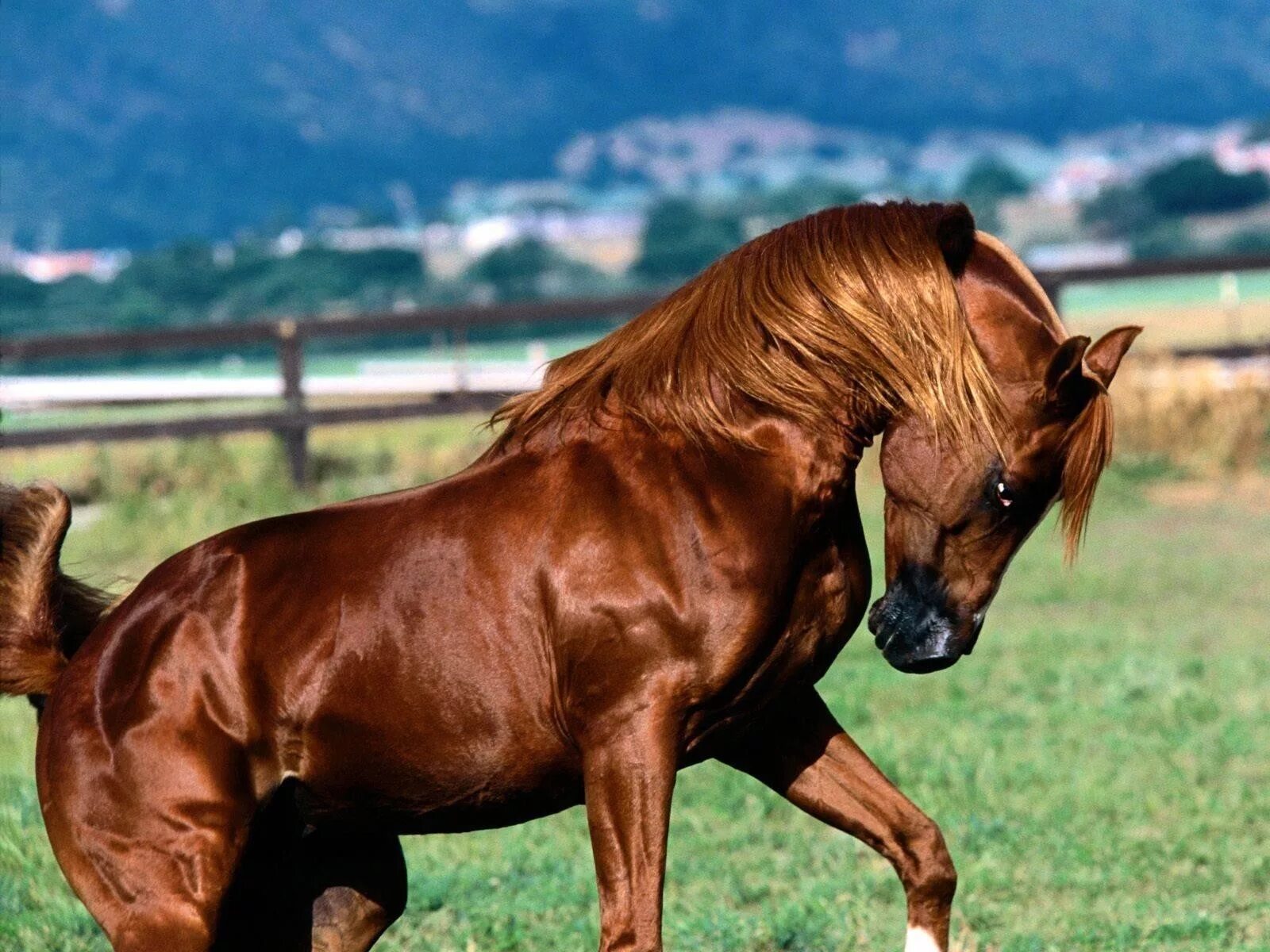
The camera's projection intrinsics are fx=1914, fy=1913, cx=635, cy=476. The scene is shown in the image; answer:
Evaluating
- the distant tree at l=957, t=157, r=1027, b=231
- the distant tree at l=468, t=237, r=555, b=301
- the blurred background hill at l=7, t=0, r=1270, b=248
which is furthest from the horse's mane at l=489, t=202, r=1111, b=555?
the blurred background hill at l=7, t=0, r=1270, b=248

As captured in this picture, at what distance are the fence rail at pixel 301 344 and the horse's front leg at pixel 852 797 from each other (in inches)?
422

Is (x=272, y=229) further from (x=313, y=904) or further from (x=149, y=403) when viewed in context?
(x=313, y=904)

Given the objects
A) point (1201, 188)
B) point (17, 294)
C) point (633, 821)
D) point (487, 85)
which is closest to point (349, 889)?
point (633, 821)

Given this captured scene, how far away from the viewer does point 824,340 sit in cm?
370

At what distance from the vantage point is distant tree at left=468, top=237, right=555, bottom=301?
59438 millimetres

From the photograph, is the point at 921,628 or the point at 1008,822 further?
the point at 1008,822

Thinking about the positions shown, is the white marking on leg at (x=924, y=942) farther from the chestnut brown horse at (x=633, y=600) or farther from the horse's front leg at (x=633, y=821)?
the horse's front leg at (x=633, y=821)

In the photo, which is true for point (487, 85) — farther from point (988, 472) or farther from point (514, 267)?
point (988, 472)

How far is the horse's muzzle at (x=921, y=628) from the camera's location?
3668 mm

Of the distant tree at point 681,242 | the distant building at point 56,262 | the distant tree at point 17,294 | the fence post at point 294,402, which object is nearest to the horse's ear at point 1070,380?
the fence post at point 294,402

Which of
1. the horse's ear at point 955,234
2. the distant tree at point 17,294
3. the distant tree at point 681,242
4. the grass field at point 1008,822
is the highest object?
the distant tree at point 681,242

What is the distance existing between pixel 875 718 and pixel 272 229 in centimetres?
8485

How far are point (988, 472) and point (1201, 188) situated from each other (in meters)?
71.6

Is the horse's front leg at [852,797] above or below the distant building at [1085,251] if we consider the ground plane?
below
